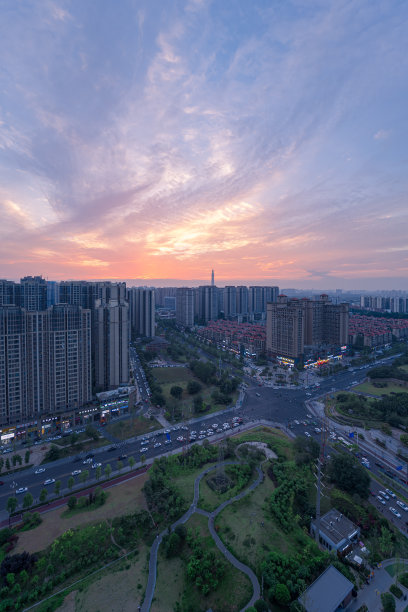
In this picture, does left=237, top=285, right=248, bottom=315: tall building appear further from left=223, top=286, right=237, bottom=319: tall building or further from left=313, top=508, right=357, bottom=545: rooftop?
left=313, top=508, right=357, bottom=545: rooftop

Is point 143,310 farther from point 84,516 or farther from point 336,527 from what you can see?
point 336,527

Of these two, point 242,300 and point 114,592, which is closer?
point 114,592

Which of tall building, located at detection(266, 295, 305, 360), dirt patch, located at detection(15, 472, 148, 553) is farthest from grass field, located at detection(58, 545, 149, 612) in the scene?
tall building, located at detection(266, 295, 305, 360)

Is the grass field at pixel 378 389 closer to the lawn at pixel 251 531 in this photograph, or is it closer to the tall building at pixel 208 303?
the lawn at pixel 251 531

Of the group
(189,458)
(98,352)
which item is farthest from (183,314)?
(189,458)

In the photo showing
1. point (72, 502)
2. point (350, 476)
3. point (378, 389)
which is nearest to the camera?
point (72, 502)

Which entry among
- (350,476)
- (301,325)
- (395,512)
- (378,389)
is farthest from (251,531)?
(301,325)

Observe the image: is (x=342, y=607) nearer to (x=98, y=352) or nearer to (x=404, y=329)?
(x=98, y=352)

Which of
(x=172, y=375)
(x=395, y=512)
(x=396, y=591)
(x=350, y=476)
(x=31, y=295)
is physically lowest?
(x=395, y=512)
